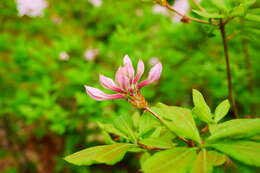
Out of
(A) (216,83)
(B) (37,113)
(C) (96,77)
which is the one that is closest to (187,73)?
(A) (216,83)

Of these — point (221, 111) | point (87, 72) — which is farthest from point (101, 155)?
point (87, 72)

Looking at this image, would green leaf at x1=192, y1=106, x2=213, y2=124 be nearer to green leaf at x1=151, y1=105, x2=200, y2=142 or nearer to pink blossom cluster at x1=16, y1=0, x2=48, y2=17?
green leaf at x1=151, y1=105, x2=200, y2=142

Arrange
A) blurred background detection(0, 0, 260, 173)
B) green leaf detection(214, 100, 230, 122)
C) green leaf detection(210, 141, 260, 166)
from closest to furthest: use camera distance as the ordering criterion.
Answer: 1. green leaf detection(210, 141, 260, 166)
2. green leaf detection(214, 100, 230, 122)
3. blurred background detection(0, 0, 260, 173)

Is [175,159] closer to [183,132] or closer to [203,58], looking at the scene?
[183,132]

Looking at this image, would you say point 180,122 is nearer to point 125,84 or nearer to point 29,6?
point 125,84

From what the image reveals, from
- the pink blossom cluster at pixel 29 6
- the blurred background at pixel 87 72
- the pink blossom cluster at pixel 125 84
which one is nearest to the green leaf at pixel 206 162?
the pink blossom cluster at pixel 125 84

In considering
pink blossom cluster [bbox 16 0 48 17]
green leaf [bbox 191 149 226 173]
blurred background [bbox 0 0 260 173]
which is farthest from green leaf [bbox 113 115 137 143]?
pink blossom cluster [bbox 16 0 48 17]
